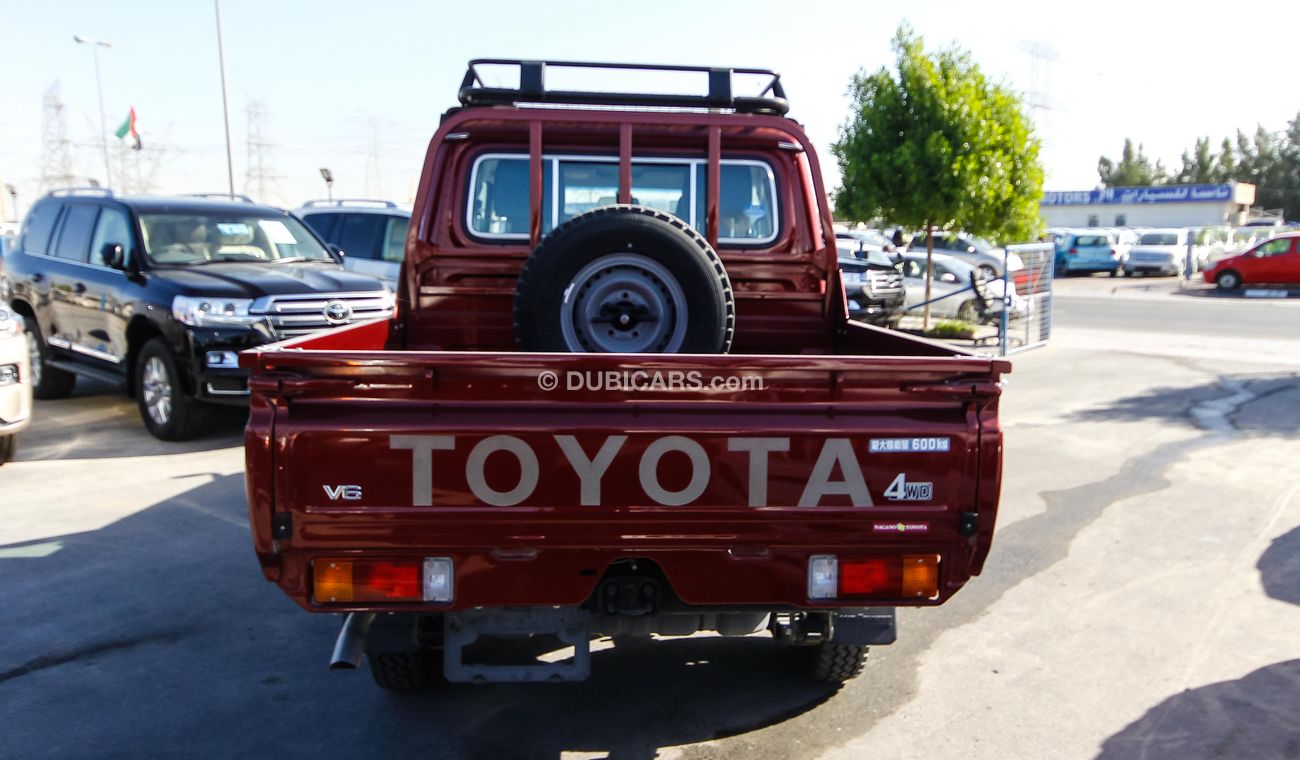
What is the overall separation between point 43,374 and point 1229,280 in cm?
2840

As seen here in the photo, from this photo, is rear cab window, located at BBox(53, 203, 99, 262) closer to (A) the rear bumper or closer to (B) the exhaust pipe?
(B) the exhaust pipe

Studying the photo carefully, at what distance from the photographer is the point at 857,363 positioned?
3.11 m

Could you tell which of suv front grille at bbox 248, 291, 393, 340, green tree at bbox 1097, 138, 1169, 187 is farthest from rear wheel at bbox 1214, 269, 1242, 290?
Answer: green tree at bbox 1097, 138, 1169, 187

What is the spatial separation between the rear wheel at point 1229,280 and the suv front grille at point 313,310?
2661 centimetres

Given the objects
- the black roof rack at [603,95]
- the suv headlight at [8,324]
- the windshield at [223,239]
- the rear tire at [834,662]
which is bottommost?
the rear tire at [834,662]

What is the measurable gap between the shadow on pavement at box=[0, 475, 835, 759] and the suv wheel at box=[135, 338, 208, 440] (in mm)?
2979

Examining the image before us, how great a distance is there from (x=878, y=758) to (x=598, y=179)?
9.41 feet

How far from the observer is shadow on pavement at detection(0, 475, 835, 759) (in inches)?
146

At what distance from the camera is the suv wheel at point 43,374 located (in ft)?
33.3

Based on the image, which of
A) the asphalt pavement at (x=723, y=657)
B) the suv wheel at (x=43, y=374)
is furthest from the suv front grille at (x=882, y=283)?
the suv wheel at (x=43, y=374)

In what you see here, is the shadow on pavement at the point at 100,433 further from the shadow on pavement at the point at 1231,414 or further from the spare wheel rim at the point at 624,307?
the shadow on pavement at the point at 1231,414

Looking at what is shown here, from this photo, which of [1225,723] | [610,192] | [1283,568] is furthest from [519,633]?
[1283,568]

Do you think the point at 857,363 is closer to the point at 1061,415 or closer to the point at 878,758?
the point at 878,758

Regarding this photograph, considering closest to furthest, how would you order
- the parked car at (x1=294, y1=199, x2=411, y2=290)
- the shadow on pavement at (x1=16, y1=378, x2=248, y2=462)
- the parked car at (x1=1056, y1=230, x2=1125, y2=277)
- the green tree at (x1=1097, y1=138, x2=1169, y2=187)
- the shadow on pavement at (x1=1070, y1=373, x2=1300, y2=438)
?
the shadow on pavement at (x1=16, y1=378, x2=248, y2=462)
the shadow on pavement at (x1=1070, y1=373, x2=1300, y2=438)
the parked car at (x1=294, y1=199, x2=411, y2=290)
the parked car at (x1=1056, y1=230, x2=1125, y2=277)
the green tree at (x1=1097, y1=138, x2=1169, y2=187)
